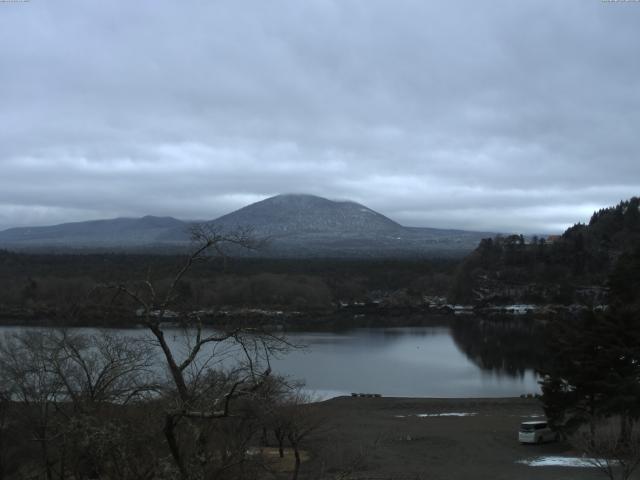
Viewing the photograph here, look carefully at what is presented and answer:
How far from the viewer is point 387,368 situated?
38656 millimetres

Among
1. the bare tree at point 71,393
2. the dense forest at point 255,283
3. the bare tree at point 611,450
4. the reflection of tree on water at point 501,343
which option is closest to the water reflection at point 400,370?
the reflection of tree on water at point 501,343

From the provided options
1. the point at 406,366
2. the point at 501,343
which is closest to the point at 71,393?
the point at 406,366

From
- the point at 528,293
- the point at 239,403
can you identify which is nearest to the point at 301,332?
the point at 528,293

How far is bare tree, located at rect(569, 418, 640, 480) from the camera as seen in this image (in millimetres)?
11341

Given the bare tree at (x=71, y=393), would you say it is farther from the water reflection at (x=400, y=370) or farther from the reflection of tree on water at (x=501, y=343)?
the reflection of tree on water at (x=501, y=343)

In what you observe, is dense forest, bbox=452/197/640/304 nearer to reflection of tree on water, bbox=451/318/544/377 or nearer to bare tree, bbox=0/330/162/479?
reflection of tree on water, bbox=451/318/544/377

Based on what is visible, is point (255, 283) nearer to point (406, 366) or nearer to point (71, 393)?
point (406, 366)

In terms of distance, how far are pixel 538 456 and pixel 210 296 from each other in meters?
51.7

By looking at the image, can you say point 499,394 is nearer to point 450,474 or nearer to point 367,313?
point 450,474

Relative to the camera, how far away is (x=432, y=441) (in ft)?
65.1

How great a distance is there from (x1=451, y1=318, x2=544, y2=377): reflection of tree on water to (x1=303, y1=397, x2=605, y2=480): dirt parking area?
1238 cm

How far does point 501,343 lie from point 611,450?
133 ft

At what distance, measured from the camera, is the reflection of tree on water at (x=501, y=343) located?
4081 centimetres

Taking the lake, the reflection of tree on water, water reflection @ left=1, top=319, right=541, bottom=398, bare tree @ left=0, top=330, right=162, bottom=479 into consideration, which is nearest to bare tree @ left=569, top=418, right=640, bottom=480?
bare tree @ left=0, top=330, right=162, bottom=479
